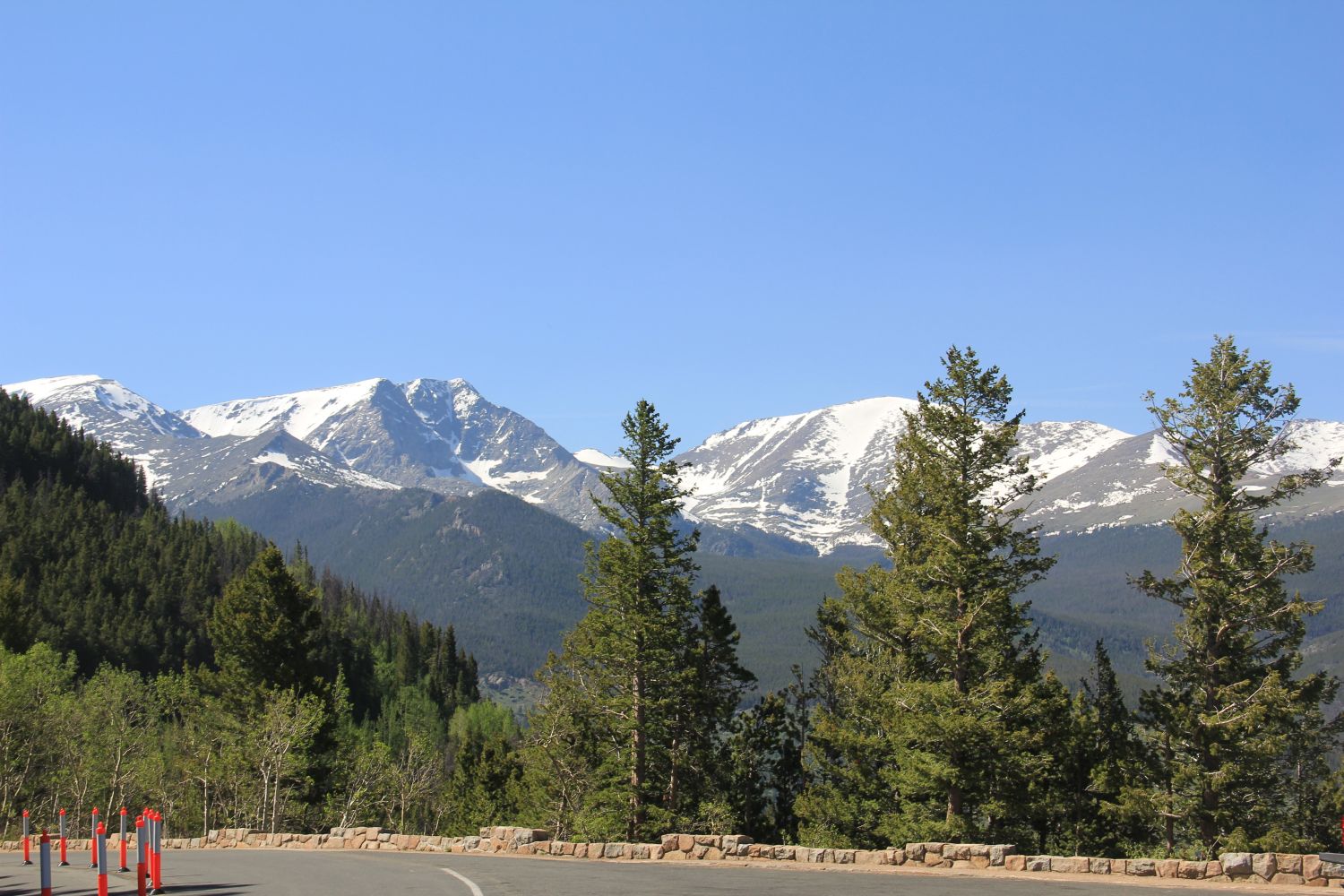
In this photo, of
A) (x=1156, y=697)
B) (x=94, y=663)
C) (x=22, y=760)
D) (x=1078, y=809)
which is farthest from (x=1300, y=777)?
(x=94, y=663)

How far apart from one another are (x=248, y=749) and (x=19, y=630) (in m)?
55.9

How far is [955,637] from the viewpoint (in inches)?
1756

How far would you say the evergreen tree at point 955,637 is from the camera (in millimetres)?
44125

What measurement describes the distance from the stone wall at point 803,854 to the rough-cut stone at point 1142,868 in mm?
19

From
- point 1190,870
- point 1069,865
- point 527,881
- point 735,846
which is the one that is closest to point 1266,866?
point 1190,870

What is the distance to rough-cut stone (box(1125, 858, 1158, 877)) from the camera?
26.2 meters

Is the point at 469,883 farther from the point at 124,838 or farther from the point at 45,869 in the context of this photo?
the point at 124,838

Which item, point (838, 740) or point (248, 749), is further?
point (248, 749)

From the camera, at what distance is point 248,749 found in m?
61.0

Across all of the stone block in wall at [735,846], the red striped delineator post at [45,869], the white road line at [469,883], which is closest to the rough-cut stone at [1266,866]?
the stone block in wall at [735,846]

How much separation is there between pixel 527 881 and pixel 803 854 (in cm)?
789

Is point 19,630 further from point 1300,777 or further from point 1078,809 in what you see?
point 1300,777

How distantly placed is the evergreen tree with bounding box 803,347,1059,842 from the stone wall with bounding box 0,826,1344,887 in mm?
11130

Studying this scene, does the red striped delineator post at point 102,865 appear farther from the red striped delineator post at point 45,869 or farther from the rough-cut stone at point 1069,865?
the rough-cut stone at point 1069,865
